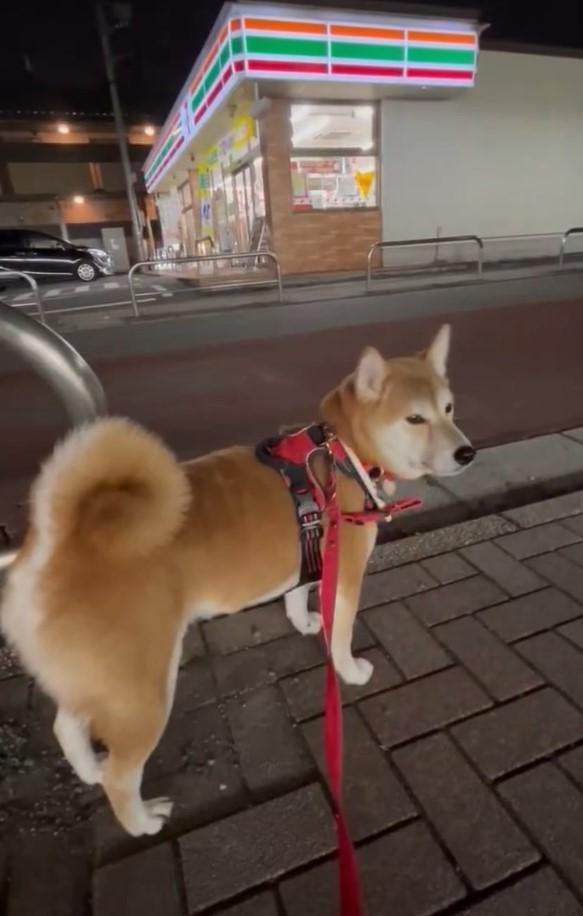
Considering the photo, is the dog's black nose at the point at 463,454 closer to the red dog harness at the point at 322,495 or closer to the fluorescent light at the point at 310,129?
the red dog harness at the point at 322,495

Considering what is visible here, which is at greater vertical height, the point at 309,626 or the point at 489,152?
the point at 489,152

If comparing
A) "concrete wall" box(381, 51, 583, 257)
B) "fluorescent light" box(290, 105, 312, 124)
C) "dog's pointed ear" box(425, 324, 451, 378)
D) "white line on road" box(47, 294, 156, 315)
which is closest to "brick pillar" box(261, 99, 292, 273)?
"fluorescent light" box(290, 105, 312, 124)

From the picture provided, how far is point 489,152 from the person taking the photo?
16.1 m

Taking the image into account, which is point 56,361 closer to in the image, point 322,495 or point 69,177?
point 322,495

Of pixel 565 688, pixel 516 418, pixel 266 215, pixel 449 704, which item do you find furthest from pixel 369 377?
pixel 266 215

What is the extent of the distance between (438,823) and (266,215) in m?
15.6

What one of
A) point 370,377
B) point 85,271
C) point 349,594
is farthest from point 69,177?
point 349,594

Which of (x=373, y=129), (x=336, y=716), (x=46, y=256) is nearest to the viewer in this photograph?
(x=336, y=716)

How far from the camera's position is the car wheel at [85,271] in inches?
789

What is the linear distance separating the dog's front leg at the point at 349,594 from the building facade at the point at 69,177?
3657cm

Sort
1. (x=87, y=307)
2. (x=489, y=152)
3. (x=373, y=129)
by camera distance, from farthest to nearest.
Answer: (x=489, y=152)
(x=373, y=129)
(x=87, y=307)

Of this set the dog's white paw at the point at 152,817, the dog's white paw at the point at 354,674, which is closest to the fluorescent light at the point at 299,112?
the dog's white paw at the point at 354,674

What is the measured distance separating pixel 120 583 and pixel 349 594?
3.17 feet

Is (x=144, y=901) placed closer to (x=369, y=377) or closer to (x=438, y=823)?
(x=438, y=823)
